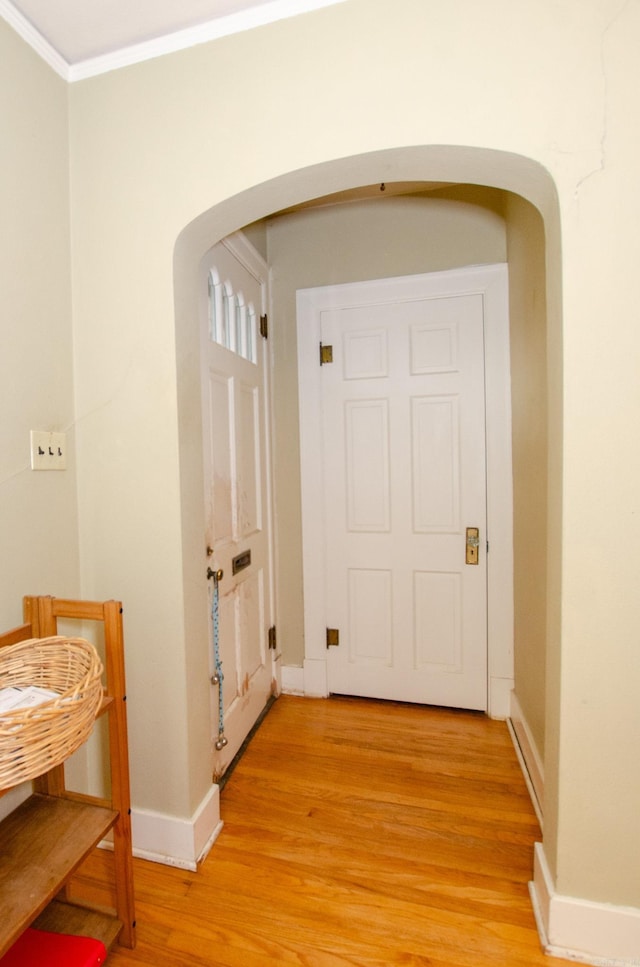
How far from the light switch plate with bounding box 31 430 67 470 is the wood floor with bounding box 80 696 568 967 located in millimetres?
1287

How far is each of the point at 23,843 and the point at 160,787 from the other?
0.43m

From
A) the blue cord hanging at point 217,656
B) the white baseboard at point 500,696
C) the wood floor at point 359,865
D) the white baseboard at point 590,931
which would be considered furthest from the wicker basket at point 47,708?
the white baseboard at point 500,696

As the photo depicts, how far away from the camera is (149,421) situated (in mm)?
1414

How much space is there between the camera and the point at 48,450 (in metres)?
1.36

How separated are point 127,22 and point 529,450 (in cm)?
192

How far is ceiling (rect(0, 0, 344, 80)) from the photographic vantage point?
1248 mm

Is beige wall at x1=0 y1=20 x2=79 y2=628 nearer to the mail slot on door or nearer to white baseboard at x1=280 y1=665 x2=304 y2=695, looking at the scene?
the mail slot on door

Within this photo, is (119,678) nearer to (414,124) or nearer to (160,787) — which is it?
(160,787)

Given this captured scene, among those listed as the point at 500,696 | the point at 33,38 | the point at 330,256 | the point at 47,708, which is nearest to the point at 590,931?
the point at 500,696

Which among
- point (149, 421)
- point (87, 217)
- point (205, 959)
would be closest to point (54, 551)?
point (149, 421)

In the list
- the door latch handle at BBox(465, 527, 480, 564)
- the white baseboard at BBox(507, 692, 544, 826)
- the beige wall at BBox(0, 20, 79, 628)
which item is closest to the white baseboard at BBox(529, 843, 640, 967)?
the white baseboard at BBox(507, 692, 544, 826)

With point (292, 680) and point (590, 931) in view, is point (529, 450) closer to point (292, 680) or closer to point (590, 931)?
point (590, 931)

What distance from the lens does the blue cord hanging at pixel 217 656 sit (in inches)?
68.6

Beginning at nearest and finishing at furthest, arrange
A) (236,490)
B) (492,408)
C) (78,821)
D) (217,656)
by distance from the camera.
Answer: (78,821) < (217,656) < (236,490) < (492,408)
